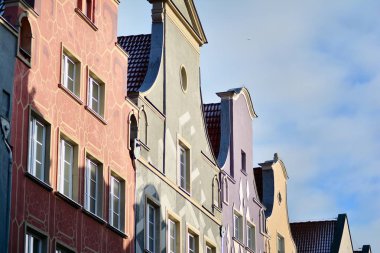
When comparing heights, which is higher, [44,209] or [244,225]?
[244,225]

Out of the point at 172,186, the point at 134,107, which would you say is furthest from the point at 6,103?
the point at 172,186

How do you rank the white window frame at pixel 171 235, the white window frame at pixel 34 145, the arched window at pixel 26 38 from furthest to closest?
the white window frame at pixel 171 235
the arched window at pixel 26 38
the white window frame at pixel 34 145

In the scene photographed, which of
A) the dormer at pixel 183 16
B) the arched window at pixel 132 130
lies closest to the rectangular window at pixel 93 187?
the arched window at pixel 132 130

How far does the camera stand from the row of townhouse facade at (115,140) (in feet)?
99.0

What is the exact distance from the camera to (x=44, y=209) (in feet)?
100

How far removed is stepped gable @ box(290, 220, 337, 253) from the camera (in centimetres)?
6450

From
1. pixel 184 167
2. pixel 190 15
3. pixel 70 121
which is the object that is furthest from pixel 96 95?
pixel 190 15

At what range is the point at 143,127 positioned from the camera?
125 ft

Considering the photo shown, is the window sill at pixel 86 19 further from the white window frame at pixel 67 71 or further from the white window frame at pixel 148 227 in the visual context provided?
the white window frame at pixel 148 227

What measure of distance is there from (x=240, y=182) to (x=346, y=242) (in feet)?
64.2

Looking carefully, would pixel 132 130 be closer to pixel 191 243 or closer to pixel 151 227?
pixel 151 227

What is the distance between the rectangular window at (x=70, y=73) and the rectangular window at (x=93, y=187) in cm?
204

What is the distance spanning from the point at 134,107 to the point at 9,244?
9687 mm

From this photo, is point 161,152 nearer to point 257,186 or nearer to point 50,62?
point 50,62
